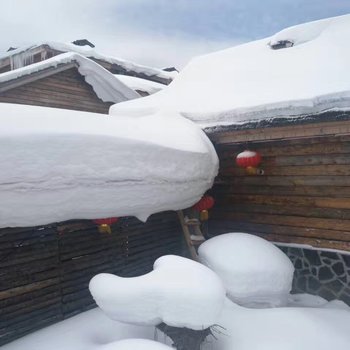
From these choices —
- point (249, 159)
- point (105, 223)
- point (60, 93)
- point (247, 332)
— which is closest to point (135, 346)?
point (247, 332)

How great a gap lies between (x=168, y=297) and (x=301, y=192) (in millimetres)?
3358

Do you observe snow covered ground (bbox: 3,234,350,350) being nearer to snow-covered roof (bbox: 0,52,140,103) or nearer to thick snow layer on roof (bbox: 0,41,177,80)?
snow-covered roof (bbox: 0,52,140,103)

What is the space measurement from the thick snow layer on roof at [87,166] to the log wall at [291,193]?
1.24 meters

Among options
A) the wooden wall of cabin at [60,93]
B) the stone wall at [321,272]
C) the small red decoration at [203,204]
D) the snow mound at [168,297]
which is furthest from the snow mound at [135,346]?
the wooden wall of cabin at [60,93]

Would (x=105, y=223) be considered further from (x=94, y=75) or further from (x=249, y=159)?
(x=94, y=75)

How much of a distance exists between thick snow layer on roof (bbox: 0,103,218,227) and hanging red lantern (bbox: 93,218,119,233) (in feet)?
1.03

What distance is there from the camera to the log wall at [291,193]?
5590mm

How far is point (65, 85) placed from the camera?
A: 38.2ft

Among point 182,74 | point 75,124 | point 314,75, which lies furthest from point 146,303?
point 182,74

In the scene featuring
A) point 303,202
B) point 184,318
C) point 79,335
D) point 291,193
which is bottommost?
point 79,335

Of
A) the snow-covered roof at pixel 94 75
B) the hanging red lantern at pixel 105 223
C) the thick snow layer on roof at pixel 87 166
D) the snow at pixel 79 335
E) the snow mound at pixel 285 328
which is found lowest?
the snow at pixel 79 335

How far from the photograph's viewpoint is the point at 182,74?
28.9 feet

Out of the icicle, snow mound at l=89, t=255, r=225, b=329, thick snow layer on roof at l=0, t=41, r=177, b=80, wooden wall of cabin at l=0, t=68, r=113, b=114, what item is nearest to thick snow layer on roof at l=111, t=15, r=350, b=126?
snow mound at l=89, t=255, r=225, b=329

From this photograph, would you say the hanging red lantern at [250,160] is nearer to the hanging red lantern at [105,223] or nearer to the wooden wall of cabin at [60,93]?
the hanging red lantern at [105,223]
